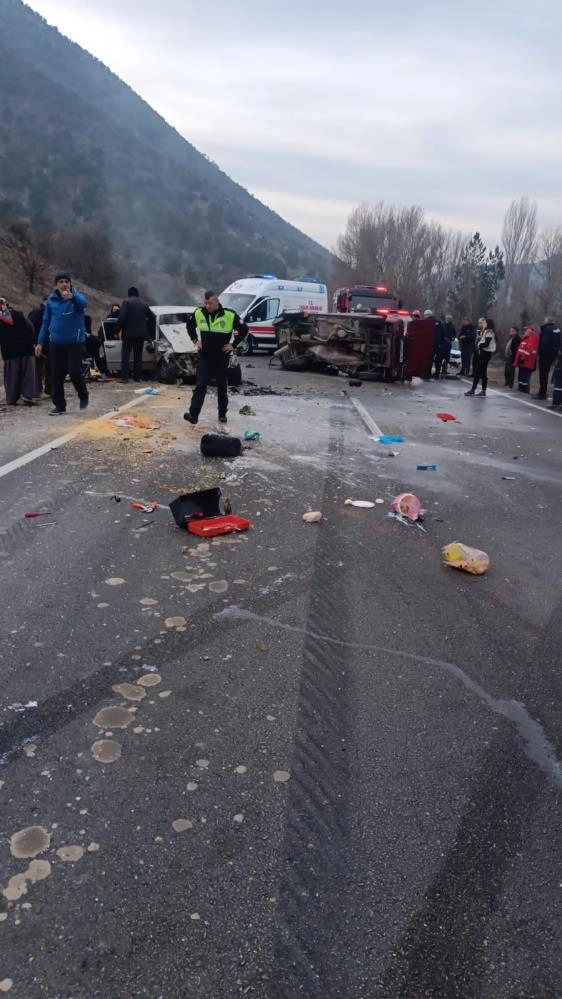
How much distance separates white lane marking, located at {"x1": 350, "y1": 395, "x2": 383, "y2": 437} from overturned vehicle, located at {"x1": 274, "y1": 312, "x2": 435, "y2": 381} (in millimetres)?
4311

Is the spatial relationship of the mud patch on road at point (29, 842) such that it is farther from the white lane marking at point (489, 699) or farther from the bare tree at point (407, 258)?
the bare tree at point (407, 258)

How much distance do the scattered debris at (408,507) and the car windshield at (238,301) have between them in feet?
63.7

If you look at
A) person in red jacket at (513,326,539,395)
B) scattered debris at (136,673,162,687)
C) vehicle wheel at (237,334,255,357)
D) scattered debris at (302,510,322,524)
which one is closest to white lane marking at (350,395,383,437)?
scattered debris at (302,510,322,524)

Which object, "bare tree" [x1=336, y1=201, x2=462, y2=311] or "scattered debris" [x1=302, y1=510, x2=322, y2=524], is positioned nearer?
"scattered debris" [x1=302, y1=510, x2=322, y2=524]

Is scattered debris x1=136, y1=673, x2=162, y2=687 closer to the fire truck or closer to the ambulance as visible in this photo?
the ambulance

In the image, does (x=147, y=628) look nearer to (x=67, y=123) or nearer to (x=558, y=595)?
(x=558, y=595)

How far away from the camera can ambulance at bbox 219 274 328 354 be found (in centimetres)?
2506

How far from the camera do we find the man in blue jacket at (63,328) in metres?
9.88

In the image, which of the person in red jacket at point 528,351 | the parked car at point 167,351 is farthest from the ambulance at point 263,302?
the person in red jacket at point 528,351

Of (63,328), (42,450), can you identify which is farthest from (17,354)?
(42,450)

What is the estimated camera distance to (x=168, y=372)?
51.0 ft

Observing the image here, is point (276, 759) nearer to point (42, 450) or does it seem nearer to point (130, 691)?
point (130, 691)

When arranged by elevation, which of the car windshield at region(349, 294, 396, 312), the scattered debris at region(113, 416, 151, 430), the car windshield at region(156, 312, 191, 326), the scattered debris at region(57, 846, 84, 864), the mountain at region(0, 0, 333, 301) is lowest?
the scattered debris at region(57, 846, 84, 864)

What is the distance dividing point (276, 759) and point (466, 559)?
105 inches
